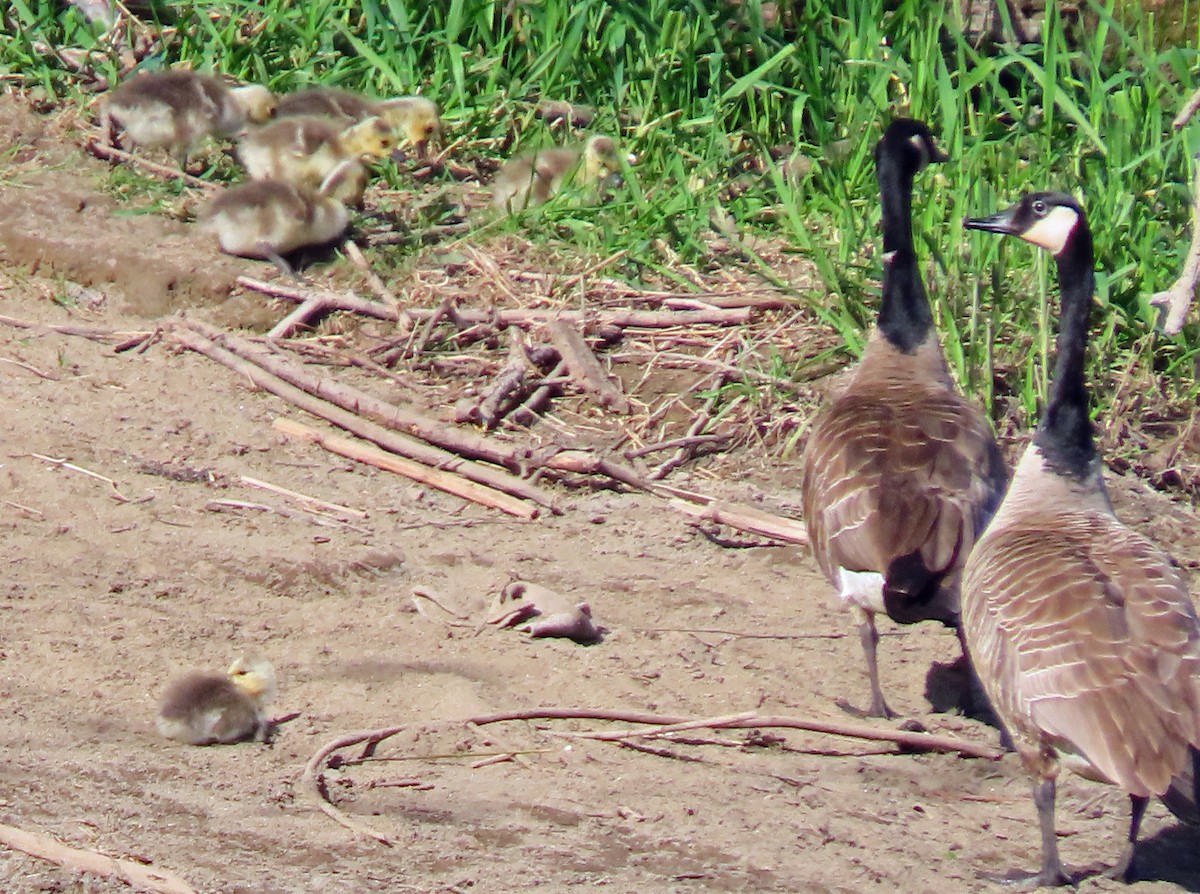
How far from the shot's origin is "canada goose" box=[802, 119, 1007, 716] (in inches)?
175

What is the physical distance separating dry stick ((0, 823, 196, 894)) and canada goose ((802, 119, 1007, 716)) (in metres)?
2.08

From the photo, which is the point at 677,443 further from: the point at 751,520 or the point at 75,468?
the point at 75,468

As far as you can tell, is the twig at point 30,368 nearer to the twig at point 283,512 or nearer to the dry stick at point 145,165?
the twig at point 283,512

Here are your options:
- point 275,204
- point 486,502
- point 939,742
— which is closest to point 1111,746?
point 939,742

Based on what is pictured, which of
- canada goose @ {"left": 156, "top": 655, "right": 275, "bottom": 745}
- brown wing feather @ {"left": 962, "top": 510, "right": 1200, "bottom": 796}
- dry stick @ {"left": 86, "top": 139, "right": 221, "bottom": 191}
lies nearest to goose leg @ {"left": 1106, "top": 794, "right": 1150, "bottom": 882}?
brown wing feather @ {"left": 962, "top": 510, "right": 1200, "bottom": 796}

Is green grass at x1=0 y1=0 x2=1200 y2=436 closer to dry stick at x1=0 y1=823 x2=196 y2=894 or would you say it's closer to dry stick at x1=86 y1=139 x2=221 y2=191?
dry stick at x1=86 y1=139 x2=221 y2=191

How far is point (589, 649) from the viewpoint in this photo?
4.80m

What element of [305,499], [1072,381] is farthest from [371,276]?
[1072,381]

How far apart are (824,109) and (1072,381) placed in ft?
10.7

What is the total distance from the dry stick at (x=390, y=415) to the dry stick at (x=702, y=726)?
158cm

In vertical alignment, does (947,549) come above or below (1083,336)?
below

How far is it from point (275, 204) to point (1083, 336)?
352 cm

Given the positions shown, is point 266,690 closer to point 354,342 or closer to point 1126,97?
point 354,342

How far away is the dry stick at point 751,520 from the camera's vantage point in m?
5.71
